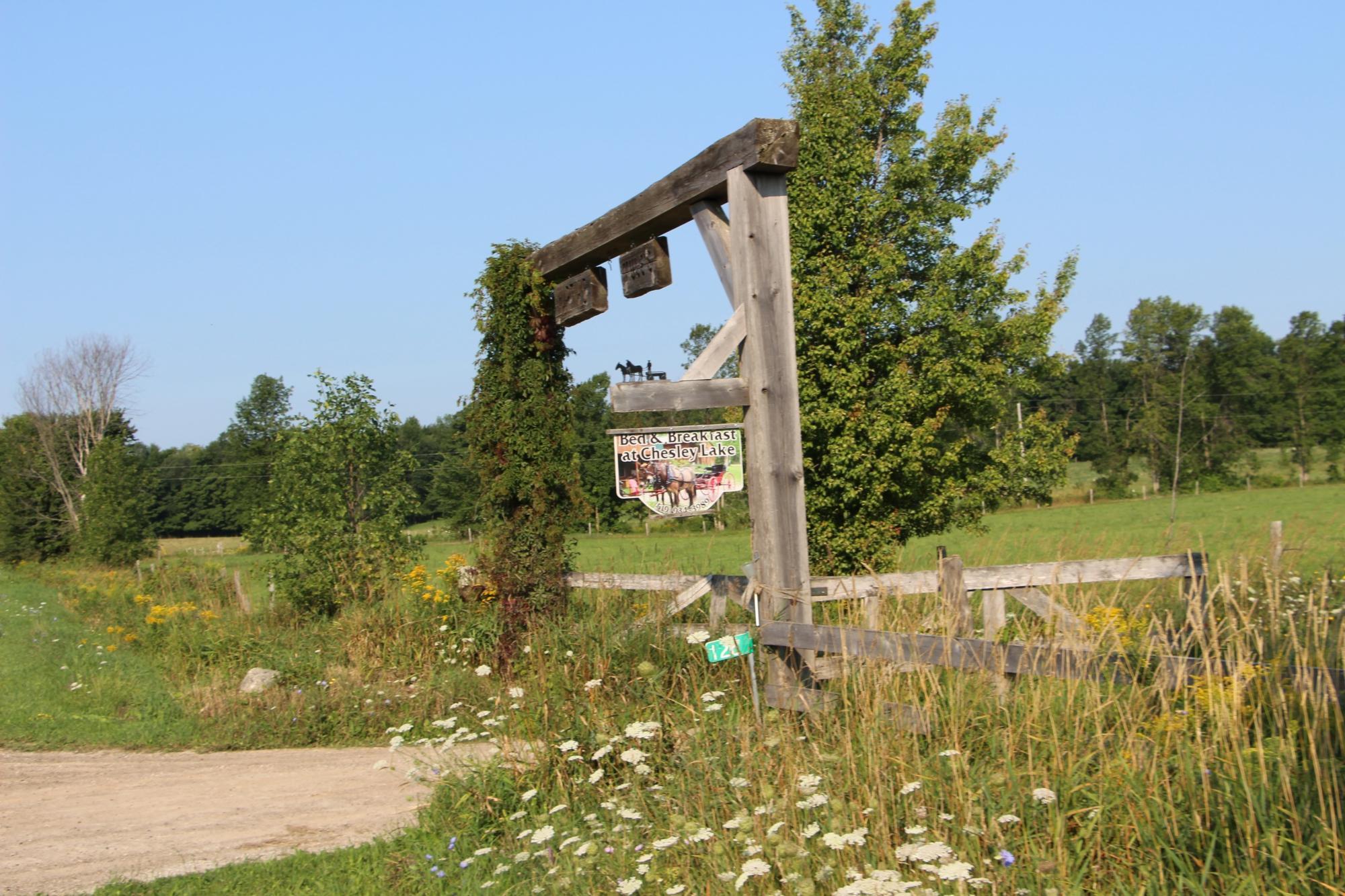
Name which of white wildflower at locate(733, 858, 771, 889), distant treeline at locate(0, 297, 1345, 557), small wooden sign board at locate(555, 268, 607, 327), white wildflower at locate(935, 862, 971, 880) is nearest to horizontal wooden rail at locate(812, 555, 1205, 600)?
small wooden sign board at locate(555, 268, 607, 327)

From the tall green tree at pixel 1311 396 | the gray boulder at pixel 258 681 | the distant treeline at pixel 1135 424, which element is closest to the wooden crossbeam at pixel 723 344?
the gray boulder at pixel 258 681

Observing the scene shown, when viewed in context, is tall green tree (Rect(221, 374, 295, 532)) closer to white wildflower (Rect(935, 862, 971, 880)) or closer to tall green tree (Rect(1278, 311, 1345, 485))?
tall green tree (Rect(1278, 311, 1345, 485))

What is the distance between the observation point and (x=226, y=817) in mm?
6383

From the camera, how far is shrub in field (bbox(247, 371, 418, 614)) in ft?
41.1

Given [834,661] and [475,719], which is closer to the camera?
[834,661]

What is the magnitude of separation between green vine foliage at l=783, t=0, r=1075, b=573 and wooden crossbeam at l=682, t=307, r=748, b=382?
32.8 feet

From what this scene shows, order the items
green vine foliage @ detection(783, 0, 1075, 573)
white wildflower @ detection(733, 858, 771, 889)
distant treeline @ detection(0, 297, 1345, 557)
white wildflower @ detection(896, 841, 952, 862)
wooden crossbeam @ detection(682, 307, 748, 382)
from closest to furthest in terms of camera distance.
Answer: white wildflower @ detection(896, 841, 952, 862), white wildflower @ detection(733, 858, 771, 889), wooden crossbeam @ detection(682, 307, 748, 382), green vine foliage @ detection(783, 0, 1075, 573), distant treeline @ detection(0, 297, 1345, 557)

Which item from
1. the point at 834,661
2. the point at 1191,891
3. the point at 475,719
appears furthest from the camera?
the point at 475,719

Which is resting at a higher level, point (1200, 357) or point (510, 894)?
point (1200, 357)

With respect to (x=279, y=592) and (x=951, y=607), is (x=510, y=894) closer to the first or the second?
(x=951, y=607)

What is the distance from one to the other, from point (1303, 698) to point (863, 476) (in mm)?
14278

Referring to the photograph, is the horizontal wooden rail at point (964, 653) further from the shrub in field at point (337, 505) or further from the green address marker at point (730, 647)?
the shrub in field at point (337, 505)

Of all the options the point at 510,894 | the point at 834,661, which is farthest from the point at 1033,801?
the point at 510,894

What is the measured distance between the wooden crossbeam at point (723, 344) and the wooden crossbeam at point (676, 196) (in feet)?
2.83
